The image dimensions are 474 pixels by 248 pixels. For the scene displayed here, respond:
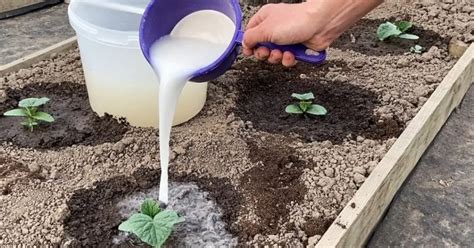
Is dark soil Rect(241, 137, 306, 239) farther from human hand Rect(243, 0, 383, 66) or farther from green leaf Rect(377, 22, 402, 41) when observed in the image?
green leaf Rect(377, 22, 402, 41)

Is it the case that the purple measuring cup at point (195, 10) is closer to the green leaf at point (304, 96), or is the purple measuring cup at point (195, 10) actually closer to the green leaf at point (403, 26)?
the green leaf at point (304, 96)

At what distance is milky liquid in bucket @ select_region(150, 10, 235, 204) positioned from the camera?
1509 mm

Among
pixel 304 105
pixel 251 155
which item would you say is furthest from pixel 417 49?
pixel 251 155

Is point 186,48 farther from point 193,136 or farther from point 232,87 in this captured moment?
point 232,87

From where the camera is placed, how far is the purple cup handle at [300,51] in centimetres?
149

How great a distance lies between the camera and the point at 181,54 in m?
1.56

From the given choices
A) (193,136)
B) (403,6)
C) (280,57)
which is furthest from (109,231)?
(403,6)

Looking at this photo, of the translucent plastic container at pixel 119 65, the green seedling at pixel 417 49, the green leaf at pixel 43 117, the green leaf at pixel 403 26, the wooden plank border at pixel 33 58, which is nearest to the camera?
the translucent plastic container at pixel 119 65

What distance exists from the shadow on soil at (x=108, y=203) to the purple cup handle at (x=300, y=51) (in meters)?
0.39

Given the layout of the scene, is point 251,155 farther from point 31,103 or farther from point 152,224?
point 31,103

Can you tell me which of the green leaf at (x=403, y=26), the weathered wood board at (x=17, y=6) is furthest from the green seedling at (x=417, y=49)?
the weathered wood board at (x=17, y=6)

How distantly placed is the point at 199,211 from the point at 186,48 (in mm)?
423

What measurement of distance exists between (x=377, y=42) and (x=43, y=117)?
1366 millimetres

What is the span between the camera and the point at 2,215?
1.47 m
